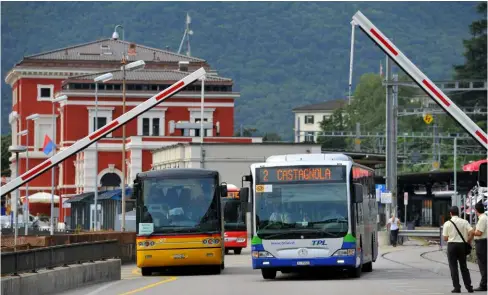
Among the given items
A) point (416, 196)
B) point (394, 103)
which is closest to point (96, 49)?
point (416, 196)

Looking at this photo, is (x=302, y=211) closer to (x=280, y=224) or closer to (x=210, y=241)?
(x=280, y=224)

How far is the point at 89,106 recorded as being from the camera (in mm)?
123312

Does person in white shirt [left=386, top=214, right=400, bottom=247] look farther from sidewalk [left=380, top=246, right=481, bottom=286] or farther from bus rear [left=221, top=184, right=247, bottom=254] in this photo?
bus rear [left=221, top=184, right=247, bottom=254]

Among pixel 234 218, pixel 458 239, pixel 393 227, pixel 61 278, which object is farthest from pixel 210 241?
pixel 393 227

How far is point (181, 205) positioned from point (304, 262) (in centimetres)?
586

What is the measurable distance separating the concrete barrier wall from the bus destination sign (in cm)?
436

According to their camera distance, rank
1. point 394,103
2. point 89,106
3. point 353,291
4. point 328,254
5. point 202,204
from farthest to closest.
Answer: point 89,106 → point 394,103 → point 202,204 → point 328,254 → point 353,291

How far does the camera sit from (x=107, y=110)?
123m

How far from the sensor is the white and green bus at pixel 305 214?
33.9 m

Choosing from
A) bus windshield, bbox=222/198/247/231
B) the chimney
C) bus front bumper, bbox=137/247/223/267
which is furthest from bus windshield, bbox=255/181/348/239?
the chimney

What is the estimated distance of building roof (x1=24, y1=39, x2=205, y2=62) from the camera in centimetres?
14338

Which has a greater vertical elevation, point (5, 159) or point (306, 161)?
point (5, 159)

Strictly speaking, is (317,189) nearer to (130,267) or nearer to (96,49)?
(130,267)

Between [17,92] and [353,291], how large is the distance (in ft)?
382
